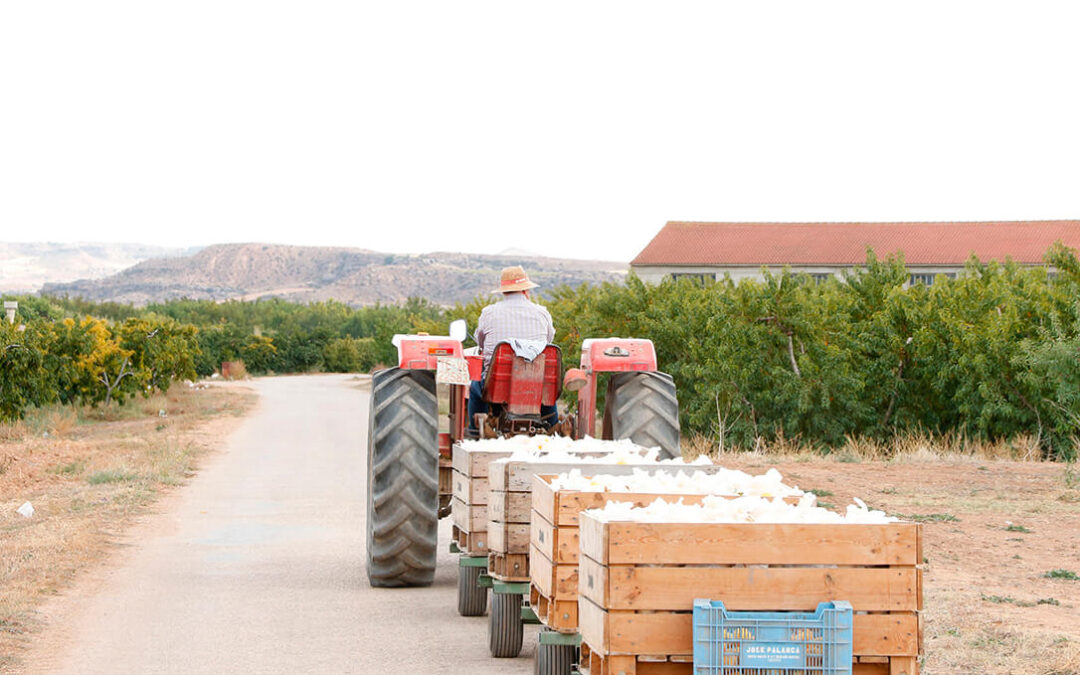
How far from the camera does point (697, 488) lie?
664 cm

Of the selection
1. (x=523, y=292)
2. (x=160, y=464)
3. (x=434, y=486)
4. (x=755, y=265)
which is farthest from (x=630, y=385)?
(x=755, y=265)

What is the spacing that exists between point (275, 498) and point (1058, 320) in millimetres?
12909

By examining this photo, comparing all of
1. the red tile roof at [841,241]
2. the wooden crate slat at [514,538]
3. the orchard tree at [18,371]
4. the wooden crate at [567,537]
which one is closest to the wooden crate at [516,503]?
the wooden crate slat at [514,538]

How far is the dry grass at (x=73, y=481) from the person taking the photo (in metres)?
10.4

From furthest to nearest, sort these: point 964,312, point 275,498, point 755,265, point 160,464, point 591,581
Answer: point 755,265, point 964,312, point 160,464, point 275,498, point 591,581

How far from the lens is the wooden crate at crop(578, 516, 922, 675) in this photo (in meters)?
5.34

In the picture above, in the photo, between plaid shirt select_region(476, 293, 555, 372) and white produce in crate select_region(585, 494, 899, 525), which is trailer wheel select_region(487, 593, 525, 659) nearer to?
white produce in crate select_region(585, 494, 899, 525)

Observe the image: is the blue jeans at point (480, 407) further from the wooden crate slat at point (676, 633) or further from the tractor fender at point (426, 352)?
the wooden crate slat at point (676, 633)

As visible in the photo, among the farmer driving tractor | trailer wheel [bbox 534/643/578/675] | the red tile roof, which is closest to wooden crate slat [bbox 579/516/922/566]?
Result: trailer wheel [bbox 534/643/578/675]

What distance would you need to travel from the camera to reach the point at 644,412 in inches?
423

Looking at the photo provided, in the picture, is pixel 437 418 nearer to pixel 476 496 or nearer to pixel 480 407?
pixel 480 407

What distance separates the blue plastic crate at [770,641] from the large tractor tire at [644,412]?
5105 millimetres

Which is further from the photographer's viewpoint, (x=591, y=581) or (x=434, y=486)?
(x=434, y=486)

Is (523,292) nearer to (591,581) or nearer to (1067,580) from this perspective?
(1067,580)
